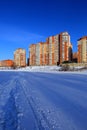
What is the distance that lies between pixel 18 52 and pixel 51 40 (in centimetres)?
4181

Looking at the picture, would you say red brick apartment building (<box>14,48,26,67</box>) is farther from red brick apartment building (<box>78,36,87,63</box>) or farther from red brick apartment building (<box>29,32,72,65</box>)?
red brick apartment building (<box>78,36,87,63</box>)

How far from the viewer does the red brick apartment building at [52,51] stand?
80625 millimetres

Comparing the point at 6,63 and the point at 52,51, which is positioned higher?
the point at 52,51

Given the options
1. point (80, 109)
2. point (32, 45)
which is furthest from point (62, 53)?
point (80, 109)

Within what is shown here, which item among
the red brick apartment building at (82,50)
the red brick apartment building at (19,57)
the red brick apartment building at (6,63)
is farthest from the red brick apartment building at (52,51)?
the red brick apartment building at (6,63)

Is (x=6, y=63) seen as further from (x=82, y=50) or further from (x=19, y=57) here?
(x=82, y=50)

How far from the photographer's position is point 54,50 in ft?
281

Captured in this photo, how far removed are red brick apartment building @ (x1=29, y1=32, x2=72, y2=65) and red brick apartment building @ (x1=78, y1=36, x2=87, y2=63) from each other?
650 centimetres

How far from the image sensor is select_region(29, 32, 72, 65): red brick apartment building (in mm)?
80625

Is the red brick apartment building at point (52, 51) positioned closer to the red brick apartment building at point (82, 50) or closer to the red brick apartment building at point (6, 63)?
the red brick apartment building at point (82, 50)

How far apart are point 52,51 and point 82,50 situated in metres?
17.3

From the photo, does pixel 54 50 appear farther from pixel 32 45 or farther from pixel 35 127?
pixel 35 127

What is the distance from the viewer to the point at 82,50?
7250 centimetres

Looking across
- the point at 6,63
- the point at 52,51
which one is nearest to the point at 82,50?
the point at 52,51
